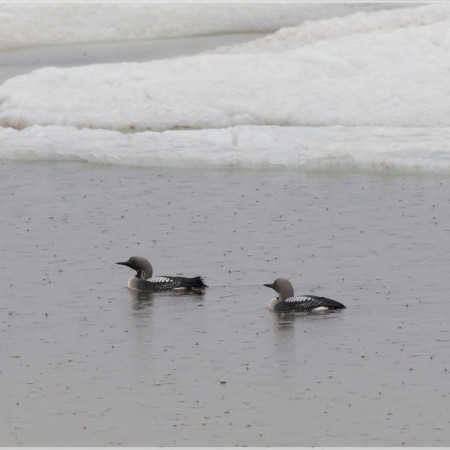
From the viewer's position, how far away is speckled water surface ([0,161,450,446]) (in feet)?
39.3

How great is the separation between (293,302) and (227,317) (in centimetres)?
89

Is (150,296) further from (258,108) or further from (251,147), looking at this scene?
(258,108)

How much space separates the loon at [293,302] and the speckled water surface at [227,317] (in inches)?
4.5

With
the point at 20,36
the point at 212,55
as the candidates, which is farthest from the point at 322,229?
the point at 20,36

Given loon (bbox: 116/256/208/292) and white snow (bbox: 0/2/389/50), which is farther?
white snow (bbox: 0/2/389/50)

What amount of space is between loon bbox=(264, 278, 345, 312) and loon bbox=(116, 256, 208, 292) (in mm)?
1309

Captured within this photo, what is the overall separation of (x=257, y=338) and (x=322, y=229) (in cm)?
667

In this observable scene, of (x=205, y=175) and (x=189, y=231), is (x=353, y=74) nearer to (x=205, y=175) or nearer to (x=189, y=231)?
(x=205, y=175)

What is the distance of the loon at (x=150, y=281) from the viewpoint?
1728 cm

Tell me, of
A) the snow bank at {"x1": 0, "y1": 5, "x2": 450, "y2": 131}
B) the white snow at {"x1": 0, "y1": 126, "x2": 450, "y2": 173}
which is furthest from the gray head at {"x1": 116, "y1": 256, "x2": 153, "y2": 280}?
the snow bank at {"x1": 0, "y1": 5, "x2": 450, "y2": 131}

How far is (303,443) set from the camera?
11.3 m

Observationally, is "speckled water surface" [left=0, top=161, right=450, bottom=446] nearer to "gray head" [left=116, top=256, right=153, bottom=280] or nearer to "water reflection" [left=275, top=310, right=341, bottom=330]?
"water reflection" [left=275, top=310, right=341, bottom=330]

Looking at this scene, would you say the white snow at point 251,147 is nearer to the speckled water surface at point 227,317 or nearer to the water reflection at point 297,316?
the speckled water surface at point 227,317

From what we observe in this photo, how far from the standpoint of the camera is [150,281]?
57.9 ft
